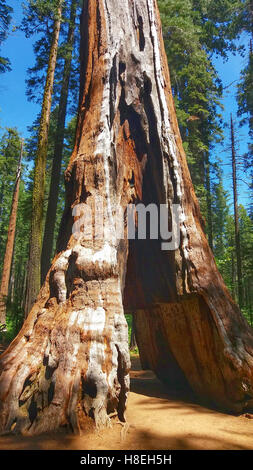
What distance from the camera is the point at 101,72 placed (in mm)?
5316

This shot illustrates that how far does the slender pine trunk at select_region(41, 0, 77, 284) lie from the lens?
1061cm

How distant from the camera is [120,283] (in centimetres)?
507

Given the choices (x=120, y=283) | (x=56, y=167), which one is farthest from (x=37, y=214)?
(x=120, y=283)

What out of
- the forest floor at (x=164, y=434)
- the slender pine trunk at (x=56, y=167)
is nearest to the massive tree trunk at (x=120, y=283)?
the forest floor at (x=164, y=434)

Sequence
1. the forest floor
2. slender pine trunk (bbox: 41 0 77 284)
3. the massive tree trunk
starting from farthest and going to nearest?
slender pine trunk (bbox: 41 0 77 284)
the massive tree trunk
the forest floor

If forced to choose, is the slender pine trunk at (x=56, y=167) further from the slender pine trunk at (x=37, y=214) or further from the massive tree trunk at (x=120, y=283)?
the massive tree trunk at (x=120, y=283)

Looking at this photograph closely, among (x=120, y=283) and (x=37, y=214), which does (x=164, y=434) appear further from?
(x=37, y=214)

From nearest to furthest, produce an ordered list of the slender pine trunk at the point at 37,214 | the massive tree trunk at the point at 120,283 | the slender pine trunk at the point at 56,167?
the massive tree trunk at the point at 120,283 → the slender pine trunk at the point at 37,214 → the slender pine trunk at the point at 56,167

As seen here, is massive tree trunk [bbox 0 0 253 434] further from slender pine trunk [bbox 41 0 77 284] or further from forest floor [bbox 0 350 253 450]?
slender pine trunk [bbox 41 0 77 284]

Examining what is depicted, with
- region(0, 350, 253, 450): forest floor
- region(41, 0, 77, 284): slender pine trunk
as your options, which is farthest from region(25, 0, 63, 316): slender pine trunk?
region(0, 350, 253, 450): forest floor

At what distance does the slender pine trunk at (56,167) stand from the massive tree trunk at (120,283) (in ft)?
16.9

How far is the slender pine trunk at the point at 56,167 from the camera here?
10609 millimetres

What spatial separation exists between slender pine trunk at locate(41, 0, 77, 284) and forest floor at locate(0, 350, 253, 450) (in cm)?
715
